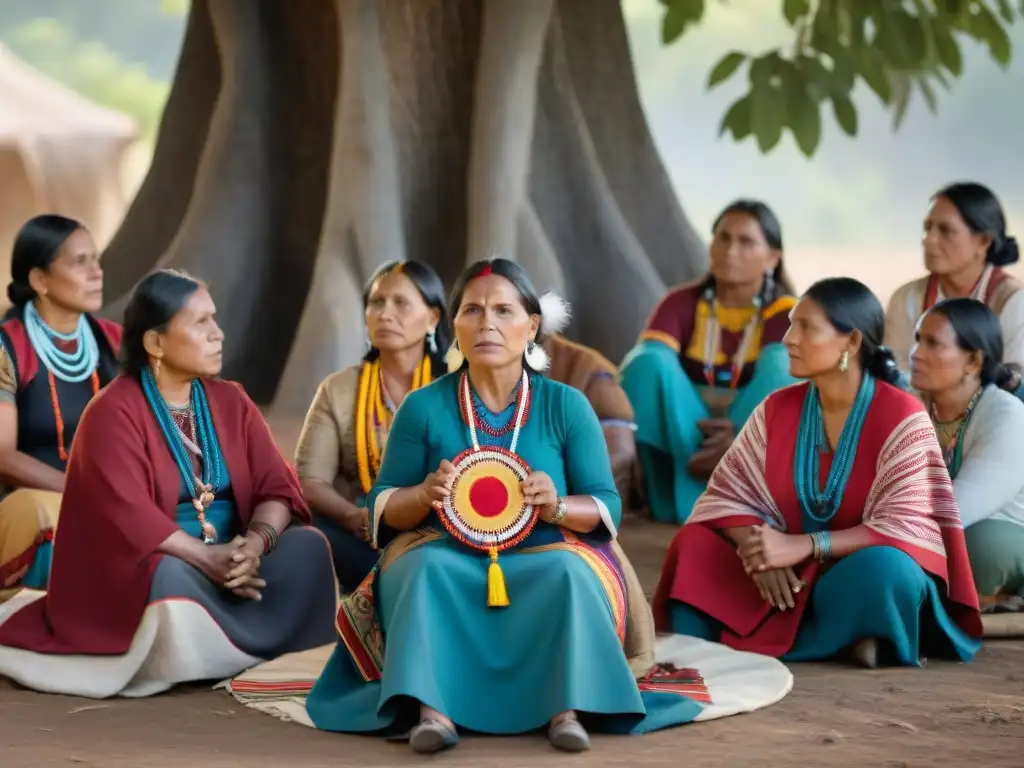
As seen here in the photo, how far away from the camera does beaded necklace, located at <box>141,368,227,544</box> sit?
189 inches

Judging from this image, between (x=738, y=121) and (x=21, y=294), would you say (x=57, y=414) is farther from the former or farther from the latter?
(x=738, y=121)

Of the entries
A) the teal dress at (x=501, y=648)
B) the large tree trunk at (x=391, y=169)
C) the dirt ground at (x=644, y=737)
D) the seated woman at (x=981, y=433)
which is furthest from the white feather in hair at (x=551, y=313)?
the large tree trunk at (x=391, y=169)

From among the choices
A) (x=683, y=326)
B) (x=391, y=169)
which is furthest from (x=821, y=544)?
(x=391, y=169)

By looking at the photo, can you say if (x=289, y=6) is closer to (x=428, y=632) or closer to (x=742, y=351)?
(x=742, y=351)

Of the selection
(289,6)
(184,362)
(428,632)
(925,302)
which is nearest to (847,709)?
(428,632)

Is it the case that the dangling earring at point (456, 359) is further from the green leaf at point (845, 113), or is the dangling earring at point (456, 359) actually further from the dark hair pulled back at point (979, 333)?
the green leaf at point (845, 113)

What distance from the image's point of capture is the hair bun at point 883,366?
5.03 meters

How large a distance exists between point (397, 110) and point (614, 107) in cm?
147

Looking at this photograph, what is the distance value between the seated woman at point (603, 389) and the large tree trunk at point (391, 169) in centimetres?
201

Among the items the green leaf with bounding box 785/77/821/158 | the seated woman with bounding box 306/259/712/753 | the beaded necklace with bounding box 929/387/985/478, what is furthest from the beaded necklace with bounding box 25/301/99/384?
the green leaf with bounding box 785/77/821/158

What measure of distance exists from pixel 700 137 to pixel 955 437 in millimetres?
9738

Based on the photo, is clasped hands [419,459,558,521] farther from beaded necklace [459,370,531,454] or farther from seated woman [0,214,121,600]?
seated woman [0,214,121,600]

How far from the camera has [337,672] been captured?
4.34 m

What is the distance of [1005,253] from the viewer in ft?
21.0
